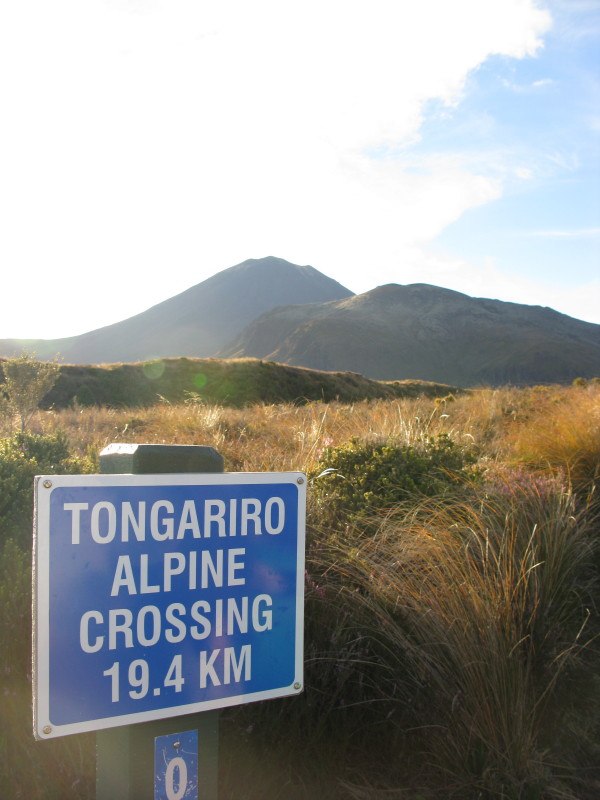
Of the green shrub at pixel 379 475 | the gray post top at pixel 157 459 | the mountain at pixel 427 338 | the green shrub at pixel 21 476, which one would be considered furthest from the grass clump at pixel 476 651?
the mountain at pixel 427 338

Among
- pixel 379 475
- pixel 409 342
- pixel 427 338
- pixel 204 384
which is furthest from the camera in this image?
pixel 427 338

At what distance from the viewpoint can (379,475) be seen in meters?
4.45

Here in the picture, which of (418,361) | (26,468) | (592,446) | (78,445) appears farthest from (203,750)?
(418,361)

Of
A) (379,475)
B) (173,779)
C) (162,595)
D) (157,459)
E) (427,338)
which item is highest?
(427,338)

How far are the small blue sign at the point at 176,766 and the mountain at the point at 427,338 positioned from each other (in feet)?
350

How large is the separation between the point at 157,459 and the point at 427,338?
133 m

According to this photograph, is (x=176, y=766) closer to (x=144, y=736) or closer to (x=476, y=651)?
(x=144, y=736)

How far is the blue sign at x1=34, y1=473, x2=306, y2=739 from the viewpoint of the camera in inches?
56.0

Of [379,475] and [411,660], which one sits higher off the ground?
[379,475]

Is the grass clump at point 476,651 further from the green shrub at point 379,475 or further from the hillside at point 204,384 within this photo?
the hillside at point 204,384

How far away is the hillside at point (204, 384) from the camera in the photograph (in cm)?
2833

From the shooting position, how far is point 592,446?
224 inches

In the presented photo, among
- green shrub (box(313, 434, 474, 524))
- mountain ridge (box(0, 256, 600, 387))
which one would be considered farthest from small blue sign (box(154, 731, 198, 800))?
mountain ridge (box(0, 256, 600, 387))

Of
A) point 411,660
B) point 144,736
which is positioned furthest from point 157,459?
point 411,660
